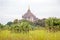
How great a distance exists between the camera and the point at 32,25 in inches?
74.7

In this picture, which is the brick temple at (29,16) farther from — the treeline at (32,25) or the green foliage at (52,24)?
the green foliage at (52,24)

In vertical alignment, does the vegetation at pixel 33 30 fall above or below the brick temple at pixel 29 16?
below

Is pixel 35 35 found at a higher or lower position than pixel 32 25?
lower

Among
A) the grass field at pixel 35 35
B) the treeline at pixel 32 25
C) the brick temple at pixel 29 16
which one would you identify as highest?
the brick temple at pixel 29 16

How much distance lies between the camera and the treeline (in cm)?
185

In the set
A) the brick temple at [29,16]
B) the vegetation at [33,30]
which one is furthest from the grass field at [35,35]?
the brick temple at [29,16]

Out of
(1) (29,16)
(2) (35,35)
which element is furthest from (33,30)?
(1) (29,16)

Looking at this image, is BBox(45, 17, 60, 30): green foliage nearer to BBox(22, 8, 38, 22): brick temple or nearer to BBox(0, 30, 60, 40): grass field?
BBox(0, 30, 60, 40): grass field

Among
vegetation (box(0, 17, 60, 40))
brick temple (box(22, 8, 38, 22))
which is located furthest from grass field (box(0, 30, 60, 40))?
brick temple (box(22, 8, 38, 22))

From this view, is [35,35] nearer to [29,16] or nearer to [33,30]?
[33,30]

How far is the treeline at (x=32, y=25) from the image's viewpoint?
1.85 metres

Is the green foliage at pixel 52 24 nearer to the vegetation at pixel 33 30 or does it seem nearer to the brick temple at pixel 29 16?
the vegetation at pixel 33 30

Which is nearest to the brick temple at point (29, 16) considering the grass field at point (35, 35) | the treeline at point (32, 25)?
the treeline at point (32, 25)

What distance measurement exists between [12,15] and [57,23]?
29.5 inches
